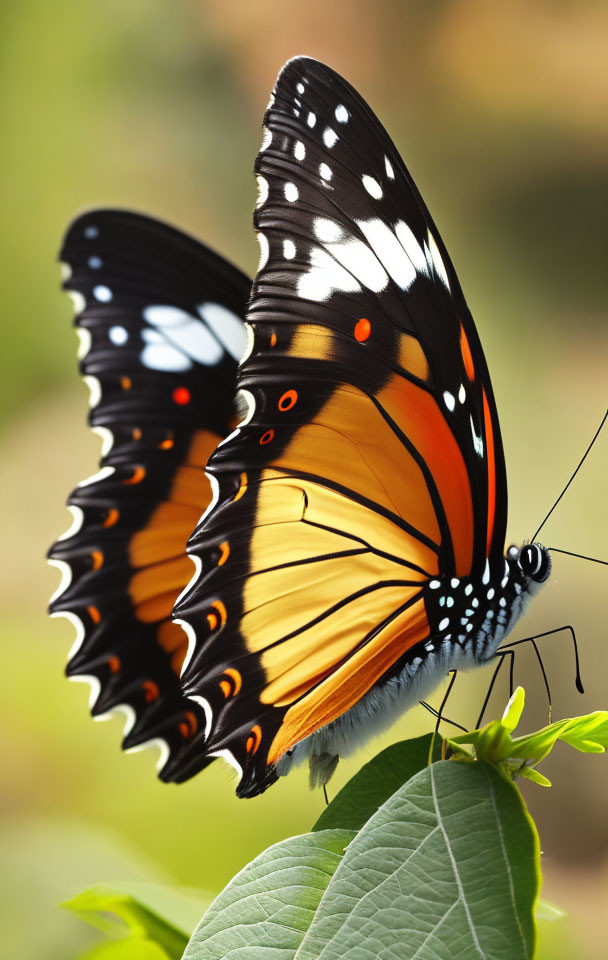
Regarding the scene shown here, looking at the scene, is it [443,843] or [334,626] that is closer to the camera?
[443,843]

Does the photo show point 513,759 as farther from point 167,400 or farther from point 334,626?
point 167,400

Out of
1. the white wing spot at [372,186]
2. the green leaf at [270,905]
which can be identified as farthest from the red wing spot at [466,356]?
the green leaf at [270,905]

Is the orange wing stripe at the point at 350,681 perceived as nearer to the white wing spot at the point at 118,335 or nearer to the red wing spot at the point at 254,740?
the red wing spot at the point at 254,740

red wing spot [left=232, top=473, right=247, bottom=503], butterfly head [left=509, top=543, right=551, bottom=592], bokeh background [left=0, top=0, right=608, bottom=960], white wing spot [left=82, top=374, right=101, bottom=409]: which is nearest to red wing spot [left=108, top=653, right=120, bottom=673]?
white wing spot [left=82, top=374, right=101, bottom=409]

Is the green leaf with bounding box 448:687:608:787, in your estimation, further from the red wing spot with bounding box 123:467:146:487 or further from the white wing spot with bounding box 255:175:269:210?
the red wing spot with bounding box 123:467:146:487

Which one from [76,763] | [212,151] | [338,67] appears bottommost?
[76,763]

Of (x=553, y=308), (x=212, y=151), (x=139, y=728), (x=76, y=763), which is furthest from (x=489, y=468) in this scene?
(x=212, y=151)
